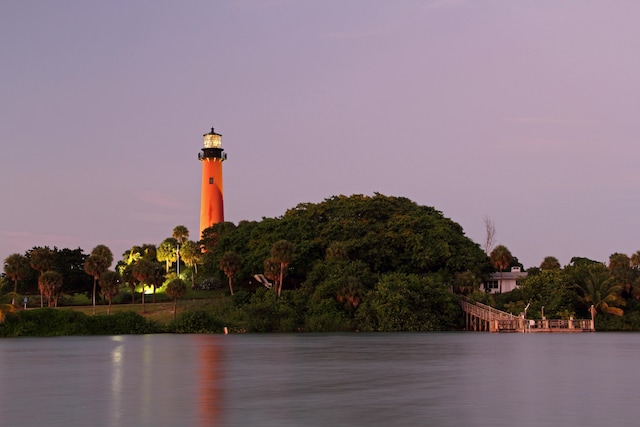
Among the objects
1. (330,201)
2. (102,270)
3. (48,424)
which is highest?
(330,201)

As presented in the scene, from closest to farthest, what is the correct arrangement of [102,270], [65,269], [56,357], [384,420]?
[384,420] < [56,357] < [102,270] < [65,269]

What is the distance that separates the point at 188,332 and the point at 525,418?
6291 cm

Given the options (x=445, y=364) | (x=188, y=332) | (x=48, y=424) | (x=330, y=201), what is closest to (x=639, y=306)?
(x=330, y=201)

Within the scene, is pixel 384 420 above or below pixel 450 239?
below

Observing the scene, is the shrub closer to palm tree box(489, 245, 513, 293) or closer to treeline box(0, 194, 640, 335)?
treeline box(0, 194, 640, 335)

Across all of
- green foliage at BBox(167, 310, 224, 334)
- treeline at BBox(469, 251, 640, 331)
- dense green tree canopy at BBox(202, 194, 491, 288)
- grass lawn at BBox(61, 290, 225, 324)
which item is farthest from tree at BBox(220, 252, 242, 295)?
treeline at BBox(469, 251, 640, 331)

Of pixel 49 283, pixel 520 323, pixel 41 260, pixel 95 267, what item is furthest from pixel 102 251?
pixel 520 323

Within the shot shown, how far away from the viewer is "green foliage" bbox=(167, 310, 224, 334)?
83.4 meters

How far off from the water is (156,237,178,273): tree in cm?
7625

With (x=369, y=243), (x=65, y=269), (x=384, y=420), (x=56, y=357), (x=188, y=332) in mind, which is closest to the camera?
(x=384, y=420)

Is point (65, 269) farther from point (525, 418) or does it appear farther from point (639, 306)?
point (525, 418)

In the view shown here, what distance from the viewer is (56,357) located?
49875 mm

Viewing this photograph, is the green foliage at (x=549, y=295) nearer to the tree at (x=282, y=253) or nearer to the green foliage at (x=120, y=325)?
the tree at (x=282, y=253)

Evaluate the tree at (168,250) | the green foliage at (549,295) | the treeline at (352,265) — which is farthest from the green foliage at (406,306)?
the tree at (168,250)
